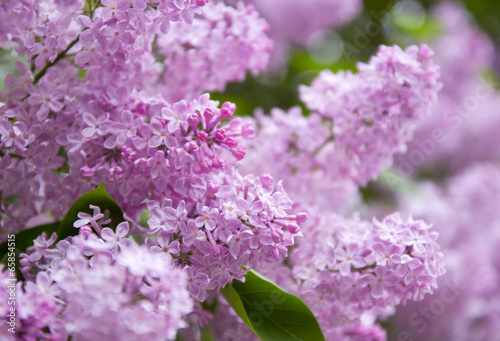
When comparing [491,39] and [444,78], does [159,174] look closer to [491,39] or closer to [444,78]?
[444,78]

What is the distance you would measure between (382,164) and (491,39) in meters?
1.58

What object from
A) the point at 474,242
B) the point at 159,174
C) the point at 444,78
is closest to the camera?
the point at 159,174

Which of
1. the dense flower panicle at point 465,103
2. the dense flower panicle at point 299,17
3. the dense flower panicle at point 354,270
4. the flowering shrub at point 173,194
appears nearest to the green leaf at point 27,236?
the flowering shrub at point 173,194

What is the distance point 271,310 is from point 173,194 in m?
0.19

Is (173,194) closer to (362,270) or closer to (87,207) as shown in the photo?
(87,207)

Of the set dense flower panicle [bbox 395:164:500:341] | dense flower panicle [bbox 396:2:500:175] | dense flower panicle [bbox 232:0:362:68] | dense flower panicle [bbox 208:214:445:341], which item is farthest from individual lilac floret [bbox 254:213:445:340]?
dense flower panicle [bbox 396:2:500:175]

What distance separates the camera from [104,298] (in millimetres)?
498

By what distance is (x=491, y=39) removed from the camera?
224cm

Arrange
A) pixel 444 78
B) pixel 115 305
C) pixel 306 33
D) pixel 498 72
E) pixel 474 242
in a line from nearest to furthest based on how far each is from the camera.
Answer: pixel 115 305, pixel 474 242, pixel 306 33, pixel 444 78, pixel 498 72

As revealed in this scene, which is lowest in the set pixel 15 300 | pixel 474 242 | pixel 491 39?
pixel 474 242

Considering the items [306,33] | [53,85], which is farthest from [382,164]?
[306,33]

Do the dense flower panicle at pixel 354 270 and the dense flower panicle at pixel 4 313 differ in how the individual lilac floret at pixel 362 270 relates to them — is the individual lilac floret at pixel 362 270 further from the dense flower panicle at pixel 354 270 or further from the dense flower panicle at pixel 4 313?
the dense flower panicle at pixel 4 313

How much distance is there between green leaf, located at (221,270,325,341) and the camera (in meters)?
0.70

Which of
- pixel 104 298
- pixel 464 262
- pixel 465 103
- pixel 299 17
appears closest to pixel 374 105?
pixel 104 298
